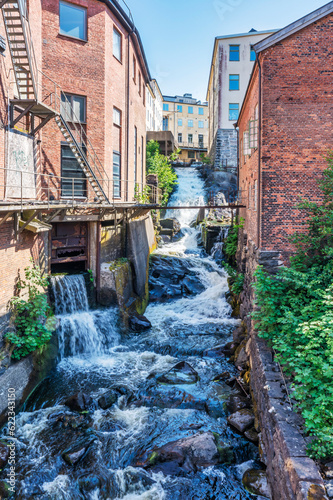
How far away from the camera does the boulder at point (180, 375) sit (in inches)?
389

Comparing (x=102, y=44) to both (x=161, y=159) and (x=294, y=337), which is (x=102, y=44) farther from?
(x=161, y=159)

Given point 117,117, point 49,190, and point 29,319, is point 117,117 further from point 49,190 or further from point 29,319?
point 29,319

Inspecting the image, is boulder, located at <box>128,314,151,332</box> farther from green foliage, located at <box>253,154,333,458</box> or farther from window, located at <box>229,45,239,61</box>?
window, located at <box>229,45,239,61</box>

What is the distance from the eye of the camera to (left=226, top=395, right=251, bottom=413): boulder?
851 centimetres

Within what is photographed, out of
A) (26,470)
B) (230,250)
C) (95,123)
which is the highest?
(95,123)

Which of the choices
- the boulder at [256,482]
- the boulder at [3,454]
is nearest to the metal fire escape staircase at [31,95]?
the boulder at [3,454]

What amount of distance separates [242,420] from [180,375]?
261 cm

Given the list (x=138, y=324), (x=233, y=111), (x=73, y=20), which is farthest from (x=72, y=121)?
(x=233, y=111)

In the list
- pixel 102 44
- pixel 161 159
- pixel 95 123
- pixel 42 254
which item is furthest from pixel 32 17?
pixel 161 159

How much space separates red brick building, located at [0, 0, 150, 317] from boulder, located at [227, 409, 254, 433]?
20.6 feet

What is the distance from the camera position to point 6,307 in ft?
30.1

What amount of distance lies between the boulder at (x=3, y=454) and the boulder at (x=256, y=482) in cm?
464

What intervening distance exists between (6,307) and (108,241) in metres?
5.77

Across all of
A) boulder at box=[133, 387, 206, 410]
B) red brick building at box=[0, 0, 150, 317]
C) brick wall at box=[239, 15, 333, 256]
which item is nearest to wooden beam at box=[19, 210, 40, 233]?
red brick building at box=[0, 0, 150, 317]
